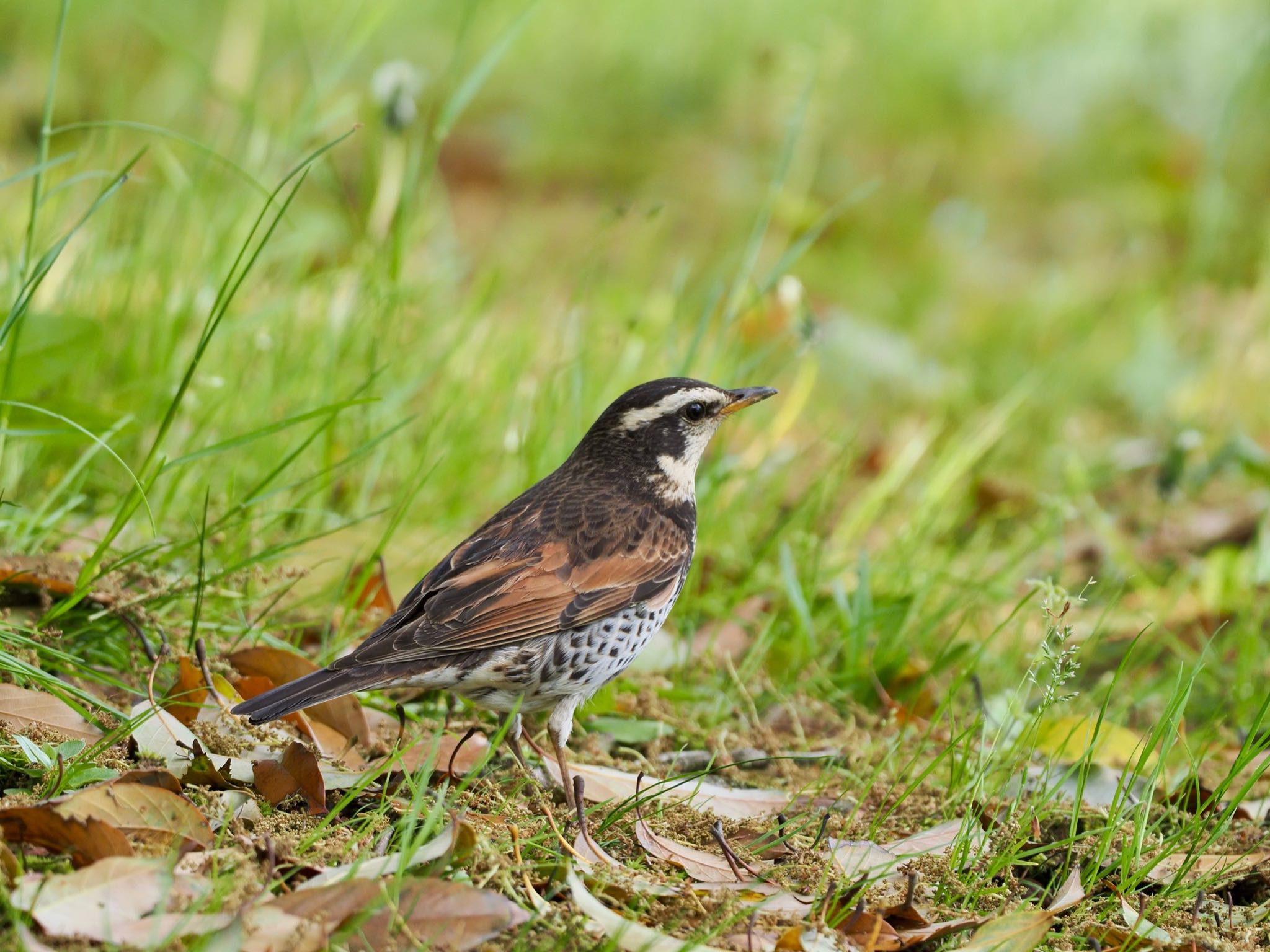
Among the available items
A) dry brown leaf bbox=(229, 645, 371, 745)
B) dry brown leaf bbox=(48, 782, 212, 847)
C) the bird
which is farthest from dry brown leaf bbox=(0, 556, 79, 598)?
dry brown leaf bbox=(48, 782, 212, 847)

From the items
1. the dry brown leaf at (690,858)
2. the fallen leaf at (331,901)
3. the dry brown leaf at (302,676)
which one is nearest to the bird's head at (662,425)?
the dry brown leaf at (302,676)

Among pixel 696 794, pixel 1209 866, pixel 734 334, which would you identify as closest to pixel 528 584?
pixel 696 794

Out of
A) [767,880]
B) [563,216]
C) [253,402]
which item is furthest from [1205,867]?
[563,216]

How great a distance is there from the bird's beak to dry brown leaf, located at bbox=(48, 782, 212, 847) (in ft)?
8.18

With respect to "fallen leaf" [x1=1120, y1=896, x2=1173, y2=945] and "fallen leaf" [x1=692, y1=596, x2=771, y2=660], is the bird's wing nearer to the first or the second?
"fallen leaf" [x1=692, y1=596, x2=771, y2=660]

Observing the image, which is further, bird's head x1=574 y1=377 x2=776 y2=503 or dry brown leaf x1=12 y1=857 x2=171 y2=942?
bird's head x1=574 y1=377 x2=776 y2=503

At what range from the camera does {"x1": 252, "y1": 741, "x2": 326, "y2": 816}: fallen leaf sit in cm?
351

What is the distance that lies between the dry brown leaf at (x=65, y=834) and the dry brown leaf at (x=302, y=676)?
1119mm

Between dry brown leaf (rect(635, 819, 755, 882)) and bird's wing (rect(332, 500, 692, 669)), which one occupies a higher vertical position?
bird's wing (rect(332, 500, 692, 669))

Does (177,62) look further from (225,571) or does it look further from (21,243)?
(225,571)

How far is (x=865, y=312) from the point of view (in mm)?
9211

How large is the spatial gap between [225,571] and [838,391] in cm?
499

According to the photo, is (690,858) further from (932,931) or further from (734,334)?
(734,334)

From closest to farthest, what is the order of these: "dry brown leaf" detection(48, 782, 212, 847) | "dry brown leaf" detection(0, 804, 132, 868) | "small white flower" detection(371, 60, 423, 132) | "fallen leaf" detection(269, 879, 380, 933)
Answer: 1. "fallen leaf" detection(269, 879, 380, 933)
2. "dry brown leaf" detection(0, 804, 132, 868)
3. "dry brown leaf" detection(48, 782, 212, 847)
4. "small white flower" detection(371, 60, 423, 132)
